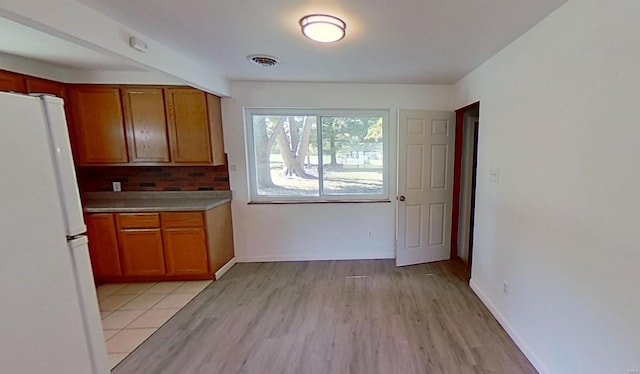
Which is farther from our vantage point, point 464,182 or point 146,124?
point 464,182

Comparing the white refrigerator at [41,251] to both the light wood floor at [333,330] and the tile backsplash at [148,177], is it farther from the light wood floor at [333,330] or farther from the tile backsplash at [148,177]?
the tile backsplash at [148,177]

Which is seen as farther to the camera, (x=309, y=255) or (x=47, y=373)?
(x=309, y=255)

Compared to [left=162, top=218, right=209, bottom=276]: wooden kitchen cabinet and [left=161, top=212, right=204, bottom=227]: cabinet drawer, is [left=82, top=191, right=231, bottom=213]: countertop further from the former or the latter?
[left=162, top=218, right=209, bottom=276]: wooden kitchen cabinet

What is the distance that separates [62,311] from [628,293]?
241cm

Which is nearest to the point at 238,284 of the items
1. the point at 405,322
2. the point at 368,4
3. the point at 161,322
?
the point at 161,322

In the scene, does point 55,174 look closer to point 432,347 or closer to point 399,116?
point 432,347

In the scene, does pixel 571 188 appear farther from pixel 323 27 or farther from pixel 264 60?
pixel 264 60

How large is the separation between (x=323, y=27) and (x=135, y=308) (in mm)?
3008

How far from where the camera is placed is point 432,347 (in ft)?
6.91

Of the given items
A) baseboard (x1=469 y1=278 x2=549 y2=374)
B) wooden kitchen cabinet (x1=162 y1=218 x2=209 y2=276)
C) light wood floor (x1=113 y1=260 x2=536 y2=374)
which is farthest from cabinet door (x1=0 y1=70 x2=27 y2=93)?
baseboard (x1=469 y1=278 x2=549 y2=374)

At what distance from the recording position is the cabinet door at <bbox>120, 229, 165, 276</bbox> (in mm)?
3143

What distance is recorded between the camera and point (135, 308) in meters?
2.74

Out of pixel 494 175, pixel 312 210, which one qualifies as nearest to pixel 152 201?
pixel 312 210

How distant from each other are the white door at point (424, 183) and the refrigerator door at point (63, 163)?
302 centimetres
